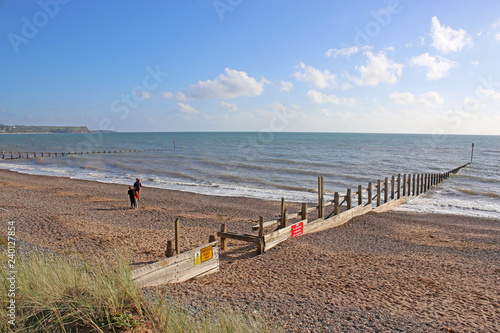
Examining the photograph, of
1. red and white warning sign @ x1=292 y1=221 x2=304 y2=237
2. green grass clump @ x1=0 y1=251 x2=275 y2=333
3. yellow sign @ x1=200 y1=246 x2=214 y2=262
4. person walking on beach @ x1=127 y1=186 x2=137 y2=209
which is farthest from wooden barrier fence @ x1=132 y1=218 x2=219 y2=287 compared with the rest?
person walking on beach @ x1=127 y1=186 x2=137 y2=209

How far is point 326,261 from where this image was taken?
9039 millimetres

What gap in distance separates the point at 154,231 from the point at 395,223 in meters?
10.8

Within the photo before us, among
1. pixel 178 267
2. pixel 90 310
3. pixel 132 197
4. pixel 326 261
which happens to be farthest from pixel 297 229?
pixel 132 197

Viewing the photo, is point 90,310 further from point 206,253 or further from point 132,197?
point 132,197

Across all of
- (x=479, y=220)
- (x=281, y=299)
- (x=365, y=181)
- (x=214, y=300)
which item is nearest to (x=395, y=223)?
(x=479, y=220)

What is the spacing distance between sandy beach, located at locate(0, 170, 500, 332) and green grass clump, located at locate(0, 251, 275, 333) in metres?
1.57

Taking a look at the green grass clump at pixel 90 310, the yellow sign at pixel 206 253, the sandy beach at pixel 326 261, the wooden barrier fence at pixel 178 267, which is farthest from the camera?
the yellow sign at pixel 206 253

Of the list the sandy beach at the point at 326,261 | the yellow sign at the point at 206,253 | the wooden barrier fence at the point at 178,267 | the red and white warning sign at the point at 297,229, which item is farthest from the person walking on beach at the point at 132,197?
the yellow sign at the point at 206,253

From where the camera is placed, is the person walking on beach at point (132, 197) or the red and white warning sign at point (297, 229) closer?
the red and white warning sign at point (297, 229)

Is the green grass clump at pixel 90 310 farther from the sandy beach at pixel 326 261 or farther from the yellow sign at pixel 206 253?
the yellow sign at pixel 206 253

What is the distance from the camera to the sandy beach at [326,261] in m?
5.71

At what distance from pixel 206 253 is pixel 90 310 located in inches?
158

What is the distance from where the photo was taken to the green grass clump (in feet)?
12.2

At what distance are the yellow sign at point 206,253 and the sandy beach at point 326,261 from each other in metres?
0.46
